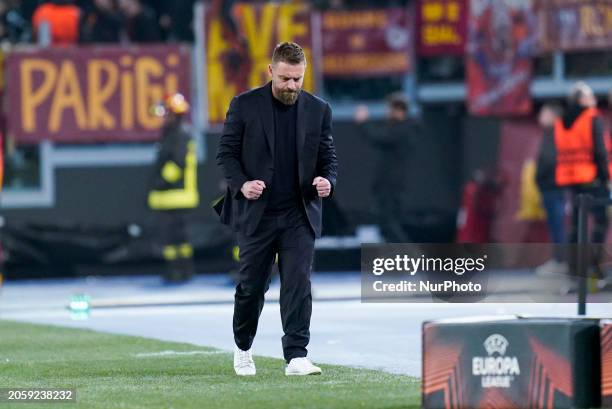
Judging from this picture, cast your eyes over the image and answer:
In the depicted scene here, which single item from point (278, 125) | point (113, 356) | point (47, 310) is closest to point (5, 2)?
point (47, 310)

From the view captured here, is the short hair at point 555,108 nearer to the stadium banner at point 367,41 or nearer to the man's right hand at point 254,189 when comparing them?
the stadium banner at point 367,41

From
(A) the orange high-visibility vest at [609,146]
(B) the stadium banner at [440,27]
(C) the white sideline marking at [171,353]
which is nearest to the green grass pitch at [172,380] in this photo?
(C) the white sideline marking at [171,353]

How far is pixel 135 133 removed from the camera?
22125 mm

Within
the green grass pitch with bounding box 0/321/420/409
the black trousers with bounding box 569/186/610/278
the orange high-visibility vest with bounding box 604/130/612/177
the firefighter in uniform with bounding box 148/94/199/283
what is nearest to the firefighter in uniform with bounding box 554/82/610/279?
the orange high-visibility vest with bounding box 604/130/612/177

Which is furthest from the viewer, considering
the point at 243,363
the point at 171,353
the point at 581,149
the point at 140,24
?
the point at 140,24

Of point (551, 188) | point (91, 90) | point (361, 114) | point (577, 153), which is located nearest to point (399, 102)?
point (361, 114)

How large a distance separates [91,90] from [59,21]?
98 centimetres

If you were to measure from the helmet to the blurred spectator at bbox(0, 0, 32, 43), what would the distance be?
101 inches

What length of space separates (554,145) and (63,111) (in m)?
6.08

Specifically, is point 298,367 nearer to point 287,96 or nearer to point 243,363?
point 243,363

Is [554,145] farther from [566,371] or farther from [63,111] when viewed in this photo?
[566,371]

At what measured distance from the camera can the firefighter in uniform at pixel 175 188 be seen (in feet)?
67.5

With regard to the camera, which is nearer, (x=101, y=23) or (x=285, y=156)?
(x=285, y=156)

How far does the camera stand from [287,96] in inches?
412
